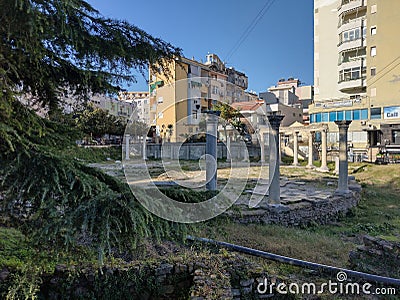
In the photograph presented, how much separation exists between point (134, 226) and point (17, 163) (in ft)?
2.90

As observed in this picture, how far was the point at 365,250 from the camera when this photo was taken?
184 inches

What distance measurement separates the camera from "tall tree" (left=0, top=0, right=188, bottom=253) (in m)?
1.89

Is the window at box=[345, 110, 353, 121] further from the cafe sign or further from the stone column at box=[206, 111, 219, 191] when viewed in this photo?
the stone column at box=[206, 111, 219, 191]

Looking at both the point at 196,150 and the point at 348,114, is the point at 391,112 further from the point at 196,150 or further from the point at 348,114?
the point at 196,150

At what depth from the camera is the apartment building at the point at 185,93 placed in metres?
3.28

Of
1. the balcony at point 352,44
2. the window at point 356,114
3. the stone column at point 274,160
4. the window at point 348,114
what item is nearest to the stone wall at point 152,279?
the stone column at point 274,160

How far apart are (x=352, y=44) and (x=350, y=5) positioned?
3616 millimetres

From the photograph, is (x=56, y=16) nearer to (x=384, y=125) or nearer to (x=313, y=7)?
(x=384, y=125)

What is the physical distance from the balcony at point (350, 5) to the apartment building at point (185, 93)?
39.5 ft

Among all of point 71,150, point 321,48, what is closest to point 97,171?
point 71,150

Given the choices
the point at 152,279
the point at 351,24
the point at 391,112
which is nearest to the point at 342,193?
the point at 152,279

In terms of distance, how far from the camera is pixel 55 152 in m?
2.11

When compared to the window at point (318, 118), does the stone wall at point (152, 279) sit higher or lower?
lower

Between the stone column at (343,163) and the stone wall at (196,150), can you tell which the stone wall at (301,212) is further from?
the stone wall at (196,150)
